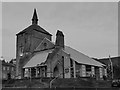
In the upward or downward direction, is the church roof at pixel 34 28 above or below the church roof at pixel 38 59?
above

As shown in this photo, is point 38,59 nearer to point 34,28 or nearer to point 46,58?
point 46,58

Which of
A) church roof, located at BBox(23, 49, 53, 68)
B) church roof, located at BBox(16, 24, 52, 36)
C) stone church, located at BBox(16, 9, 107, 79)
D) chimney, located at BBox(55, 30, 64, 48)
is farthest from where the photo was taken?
church roof, located at BBox(16, 24, 52, 36)

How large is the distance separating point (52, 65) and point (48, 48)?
8.66 meters

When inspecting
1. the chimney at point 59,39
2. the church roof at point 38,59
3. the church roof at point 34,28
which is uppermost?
the church roof at point 34,28

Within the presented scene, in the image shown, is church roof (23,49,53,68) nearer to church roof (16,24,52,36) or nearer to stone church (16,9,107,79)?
stone church (16,9,107,79)

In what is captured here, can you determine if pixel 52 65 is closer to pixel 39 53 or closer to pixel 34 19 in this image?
pixel 39 53

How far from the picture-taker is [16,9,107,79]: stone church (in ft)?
149

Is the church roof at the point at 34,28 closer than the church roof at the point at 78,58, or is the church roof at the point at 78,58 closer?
the church roof at the point at 78,58

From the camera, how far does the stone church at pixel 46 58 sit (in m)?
45.5

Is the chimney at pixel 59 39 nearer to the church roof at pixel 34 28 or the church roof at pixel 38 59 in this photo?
the church roof at pixel 38 59

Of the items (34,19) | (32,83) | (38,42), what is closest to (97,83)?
(32,83)

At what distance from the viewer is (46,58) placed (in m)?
46.1

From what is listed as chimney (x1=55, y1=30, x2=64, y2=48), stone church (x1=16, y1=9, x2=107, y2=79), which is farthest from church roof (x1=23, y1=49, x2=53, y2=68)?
chimney (x1=55, y1=30, x2=64, y2=48)

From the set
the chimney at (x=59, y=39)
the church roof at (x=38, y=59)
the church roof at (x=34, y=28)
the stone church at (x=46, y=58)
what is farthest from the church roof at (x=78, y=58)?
the church roof at (x=34, y=28)
